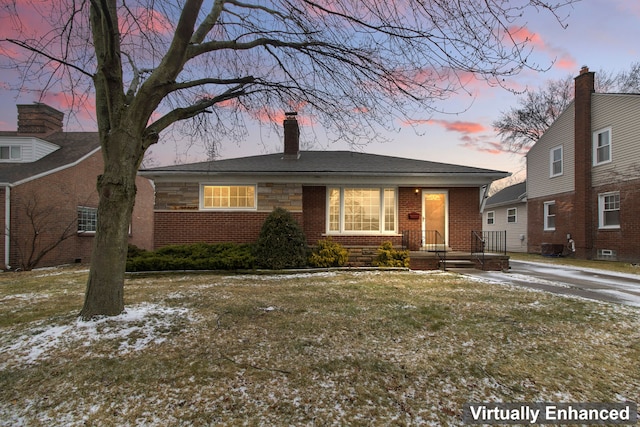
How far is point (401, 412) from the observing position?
2746 millimetres

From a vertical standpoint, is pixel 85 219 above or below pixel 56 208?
below

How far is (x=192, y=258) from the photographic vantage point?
35.0 ft

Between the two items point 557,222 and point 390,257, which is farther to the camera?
point 557,222

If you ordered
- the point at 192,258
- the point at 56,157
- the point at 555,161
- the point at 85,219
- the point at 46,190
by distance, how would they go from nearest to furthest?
the point at 192,258
the point at 46,190
the point at 56,157
the point at 85,219
the point at 555,161

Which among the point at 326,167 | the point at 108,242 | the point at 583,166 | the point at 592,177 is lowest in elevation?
the point at 108,242

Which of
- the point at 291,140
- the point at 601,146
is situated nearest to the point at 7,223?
the point at 291,140

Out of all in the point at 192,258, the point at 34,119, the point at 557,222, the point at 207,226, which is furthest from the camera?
the point at 557,222

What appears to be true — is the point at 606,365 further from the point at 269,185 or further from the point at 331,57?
the point at 269,185

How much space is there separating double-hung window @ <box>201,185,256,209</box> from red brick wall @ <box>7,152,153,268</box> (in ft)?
25.9

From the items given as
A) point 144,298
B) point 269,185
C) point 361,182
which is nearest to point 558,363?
point 144,298

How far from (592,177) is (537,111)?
56.2ft

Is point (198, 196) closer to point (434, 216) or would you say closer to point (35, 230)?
point (35, 230)

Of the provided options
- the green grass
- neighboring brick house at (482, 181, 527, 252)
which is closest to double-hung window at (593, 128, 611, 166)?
neighboring brick house at (482, 181, 527, 252)

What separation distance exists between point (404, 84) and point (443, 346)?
3.85m
